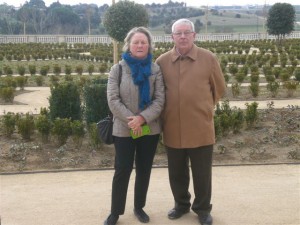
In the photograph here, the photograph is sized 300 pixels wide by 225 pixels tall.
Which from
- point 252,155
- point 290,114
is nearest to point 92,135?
point 252,155

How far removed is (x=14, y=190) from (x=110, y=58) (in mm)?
18831

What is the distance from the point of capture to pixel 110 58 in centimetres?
2312

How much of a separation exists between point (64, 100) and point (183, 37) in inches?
150

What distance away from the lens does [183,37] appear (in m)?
3.55

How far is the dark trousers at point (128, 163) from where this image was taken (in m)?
3.63

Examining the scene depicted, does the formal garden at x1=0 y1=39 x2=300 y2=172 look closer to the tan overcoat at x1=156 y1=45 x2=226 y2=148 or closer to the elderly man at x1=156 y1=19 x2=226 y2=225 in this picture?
the elderly man at x1=156 y1=19 x2=226 y2=225

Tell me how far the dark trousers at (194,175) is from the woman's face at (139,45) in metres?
0.72

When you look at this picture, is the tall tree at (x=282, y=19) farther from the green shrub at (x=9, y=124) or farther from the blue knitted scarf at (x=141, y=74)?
the blue knitted scarf at (x=141, y=74)

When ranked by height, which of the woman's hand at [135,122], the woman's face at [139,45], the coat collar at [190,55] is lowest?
the woman's hand at [135,122]

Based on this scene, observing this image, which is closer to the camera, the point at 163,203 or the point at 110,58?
the point at 163,203

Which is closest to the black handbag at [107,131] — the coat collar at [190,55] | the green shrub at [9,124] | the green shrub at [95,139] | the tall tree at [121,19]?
the coat collar at [190,55]

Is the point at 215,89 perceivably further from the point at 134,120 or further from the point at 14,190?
the point at 14,190

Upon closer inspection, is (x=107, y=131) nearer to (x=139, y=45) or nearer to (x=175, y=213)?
(x=139, y=45)

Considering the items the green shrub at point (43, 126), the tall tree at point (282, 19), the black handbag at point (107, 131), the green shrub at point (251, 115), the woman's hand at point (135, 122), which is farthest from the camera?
the tall tree at point (282, 19)
